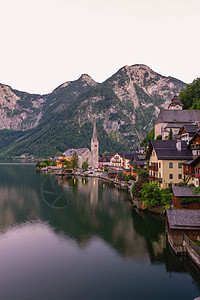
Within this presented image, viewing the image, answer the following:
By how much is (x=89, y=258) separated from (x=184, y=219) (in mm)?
14047

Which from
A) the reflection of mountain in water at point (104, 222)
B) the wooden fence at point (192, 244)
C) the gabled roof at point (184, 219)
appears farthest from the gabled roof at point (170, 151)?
the wooden fence at point (192, 244)

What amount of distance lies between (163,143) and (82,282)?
4001 centimetres

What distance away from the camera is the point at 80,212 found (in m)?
60.1

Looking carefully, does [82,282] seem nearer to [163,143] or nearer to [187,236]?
[187,236]

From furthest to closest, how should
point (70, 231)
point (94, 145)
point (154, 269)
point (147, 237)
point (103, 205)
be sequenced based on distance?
1. point (94, 145)
2. point (103, 205)
3. point (70, 231)
4. point (147, 237)
5. point (154, 269)

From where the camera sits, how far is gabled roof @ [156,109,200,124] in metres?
98.7

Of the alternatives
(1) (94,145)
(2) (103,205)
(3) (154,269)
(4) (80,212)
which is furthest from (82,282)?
(1) (94,145)

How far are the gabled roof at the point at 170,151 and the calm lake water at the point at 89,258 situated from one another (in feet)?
45.0

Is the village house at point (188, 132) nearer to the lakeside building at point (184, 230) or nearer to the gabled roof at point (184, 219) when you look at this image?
the gabled roof at point (184, 219)

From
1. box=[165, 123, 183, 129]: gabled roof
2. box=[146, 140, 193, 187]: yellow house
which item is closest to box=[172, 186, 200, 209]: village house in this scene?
box=[146, 140, 193, 187]: yellow house

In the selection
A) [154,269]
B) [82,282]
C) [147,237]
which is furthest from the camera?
[147,237]

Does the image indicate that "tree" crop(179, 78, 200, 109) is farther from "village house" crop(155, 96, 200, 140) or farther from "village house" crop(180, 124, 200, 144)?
"village house" crop(180, 124, 200, 144)

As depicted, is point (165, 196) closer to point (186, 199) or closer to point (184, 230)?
point (186, 199)

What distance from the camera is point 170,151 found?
56.0m
